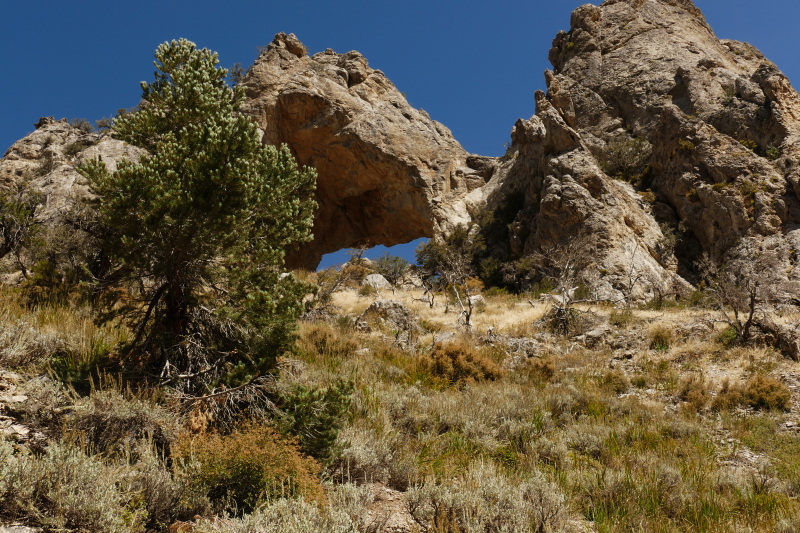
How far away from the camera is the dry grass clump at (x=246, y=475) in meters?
3.25

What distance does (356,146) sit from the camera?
2514 centimetres

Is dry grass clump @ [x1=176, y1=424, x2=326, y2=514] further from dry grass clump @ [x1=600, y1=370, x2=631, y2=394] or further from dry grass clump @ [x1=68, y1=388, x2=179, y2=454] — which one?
dry grass clump @ [x1=600, y1=370, x2=631, y2=394]

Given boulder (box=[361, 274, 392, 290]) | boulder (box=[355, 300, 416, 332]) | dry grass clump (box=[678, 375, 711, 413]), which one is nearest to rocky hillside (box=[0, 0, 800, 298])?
boulder (box=[361, 274, 392, 290])

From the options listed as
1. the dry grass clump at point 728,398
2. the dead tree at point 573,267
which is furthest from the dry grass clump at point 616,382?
the dead tree at point 573,267

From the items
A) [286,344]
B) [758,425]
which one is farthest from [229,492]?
[758,425]

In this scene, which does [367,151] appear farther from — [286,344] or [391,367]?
[286,344]

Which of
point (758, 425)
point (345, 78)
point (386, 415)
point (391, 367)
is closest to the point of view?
point (386, 415)

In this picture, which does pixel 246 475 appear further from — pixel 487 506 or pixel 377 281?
pixel 377 281

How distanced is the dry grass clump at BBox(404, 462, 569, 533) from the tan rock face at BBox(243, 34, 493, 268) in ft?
75.5

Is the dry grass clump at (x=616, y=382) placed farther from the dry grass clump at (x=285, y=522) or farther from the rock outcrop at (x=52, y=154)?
the rock outcrop at (x=52, y=154)

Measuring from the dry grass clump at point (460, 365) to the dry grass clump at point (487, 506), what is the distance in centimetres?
476

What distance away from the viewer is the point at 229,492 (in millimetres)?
3219

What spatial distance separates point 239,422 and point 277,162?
3.27m

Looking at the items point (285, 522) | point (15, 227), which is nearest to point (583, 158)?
point (15, 227)
